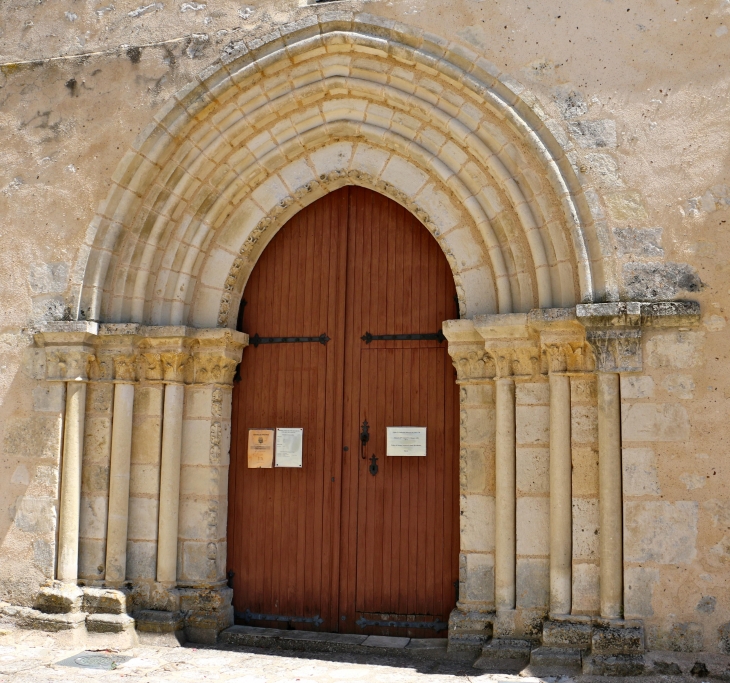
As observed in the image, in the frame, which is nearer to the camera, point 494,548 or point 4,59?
point 494,548

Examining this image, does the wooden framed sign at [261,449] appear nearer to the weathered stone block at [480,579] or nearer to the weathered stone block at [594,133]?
the weathered stone block at [480,579]

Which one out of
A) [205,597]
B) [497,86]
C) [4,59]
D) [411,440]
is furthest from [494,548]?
[4,59]

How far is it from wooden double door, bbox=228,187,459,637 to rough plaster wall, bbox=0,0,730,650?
1.21 meters

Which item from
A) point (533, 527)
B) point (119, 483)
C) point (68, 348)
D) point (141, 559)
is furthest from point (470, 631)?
point (68, 348)

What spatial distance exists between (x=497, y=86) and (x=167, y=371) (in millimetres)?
2773

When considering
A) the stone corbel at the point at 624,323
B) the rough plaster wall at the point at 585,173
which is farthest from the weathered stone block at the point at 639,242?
the stone corbel at the point at 624,323

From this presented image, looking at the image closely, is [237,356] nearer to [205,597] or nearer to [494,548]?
[205,597]

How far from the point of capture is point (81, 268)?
5477 millimetres

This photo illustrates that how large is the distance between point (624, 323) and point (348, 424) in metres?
1.93

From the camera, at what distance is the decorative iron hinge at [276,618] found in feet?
17.7

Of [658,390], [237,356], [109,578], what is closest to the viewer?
[658,390]

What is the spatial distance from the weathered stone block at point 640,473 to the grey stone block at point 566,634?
2.55 feet

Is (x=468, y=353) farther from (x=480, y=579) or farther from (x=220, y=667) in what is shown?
(x=220, y=667)

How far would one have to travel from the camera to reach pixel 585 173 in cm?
474
